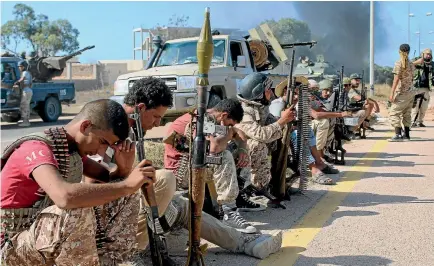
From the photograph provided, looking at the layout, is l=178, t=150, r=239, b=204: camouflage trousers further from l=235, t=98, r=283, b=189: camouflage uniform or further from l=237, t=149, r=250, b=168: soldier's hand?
l=235, t=98, r=283, b=189: camouflage uniform

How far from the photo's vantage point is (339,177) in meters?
7.78

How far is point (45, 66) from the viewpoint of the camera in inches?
834

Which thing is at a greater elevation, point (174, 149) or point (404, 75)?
point (404, 75)

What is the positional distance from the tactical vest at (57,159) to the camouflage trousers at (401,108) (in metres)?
10.0

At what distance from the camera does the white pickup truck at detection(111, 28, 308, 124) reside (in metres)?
10.8

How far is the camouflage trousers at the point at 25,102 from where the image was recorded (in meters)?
17.5

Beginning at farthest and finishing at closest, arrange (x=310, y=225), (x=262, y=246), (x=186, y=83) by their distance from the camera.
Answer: (x=186, y=83) → (x=310, y=225) → (x=262, y=246)

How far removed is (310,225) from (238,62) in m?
6.72

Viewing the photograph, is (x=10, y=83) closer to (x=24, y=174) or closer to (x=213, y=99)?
(x=213, y=99)

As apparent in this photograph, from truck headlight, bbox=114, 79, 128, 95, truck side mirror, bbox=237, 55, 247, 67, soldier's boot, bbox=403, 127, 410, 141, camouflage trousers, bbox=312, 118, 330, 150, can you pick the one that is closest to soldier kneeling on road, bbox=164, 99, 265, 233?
camouflage trousers, bbox=312, 118, 330, 150

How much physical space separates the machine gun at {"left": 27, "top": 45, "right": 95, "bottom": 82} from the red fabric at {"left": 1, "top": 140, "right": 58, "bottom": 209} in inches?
729

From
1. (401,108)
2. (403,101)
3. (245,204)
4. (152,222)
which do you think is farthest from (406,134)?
(152,222)

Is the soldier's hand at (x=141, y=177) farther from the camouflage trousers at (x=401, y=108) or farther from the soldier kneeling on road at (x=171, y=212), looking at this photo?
the camouflage trousers at (x=401, y=108)

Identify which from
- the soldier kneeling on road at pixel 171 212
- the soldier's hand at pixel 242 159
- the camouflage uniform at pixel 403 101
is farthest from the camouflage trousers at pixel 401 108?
the soldier kneeling on road at pixel 171 212
